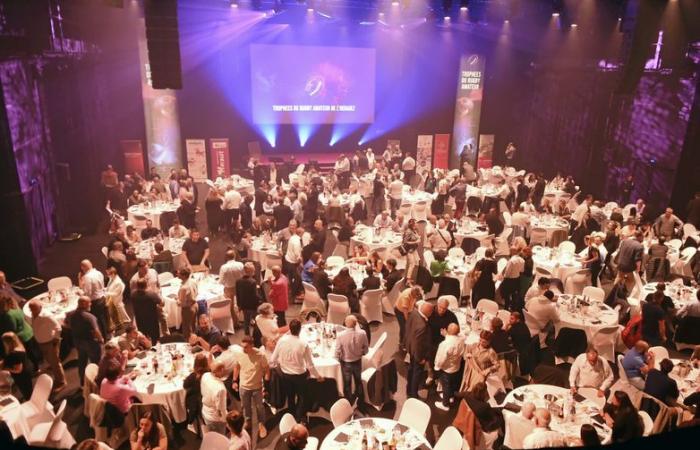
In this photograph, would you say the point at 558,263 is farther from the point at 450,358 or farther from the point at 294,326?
the point at 294,326

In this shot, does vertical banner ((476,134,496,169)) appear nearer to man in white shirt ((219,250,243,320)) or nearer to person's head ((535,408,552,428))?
man in white shirt ((219,250,243,320))

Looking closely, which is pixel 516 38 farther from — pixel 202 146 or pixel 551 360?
pixel 551 360

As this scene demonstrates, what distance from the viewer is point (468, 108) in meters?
18.0

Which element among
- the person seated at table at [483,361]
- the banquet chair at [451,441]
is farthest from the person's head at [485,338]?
the banquet chair at [451,441]

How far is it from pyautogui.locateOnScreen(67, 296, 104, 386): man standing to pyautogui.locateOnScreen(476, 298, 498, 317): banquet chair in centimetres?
468

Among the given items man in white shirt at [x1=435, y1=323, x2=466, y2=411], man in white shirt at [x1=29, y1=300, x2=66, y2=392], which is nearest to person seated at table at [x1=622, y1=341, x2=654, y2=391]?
man in white shirt at [x1=435, y1=323, x2=466, y2=411]

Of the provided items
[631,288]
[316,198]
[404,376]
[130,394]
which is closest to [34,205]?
[316,198]

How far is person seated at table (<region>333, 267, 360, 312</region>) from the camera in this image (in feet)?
24.8

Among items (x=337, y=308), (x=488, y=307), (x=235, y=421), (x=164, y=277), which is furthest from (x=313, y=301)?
(x=235, y=421)

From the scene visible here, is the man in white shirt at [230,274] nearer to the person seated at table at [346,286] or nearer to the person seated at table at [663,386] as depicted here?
the person seated at table at [346,286]

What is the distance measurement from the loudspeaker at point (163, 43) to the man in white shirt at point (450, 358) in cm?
463

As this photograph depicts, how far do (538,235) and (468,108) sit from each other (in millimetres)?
8346

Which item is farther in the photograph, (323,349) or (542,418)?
(323,349)

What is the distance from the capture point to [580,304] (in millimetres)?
7426
